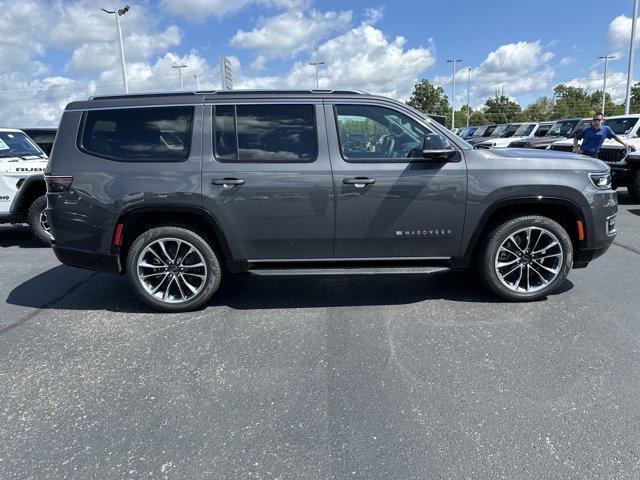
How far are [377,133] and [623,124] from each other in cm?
1026

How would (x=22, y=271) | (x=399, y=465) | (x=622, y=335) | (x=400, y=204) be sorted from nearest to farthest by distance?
(x=399, y=465) < (x=622, y=335) < (x=400, y=204) < (x=22, y=271)

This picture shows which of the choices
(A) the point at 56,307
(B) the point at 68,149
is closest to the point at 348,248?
(B) the point at 68,149

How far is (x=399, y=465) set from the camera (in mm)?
2348

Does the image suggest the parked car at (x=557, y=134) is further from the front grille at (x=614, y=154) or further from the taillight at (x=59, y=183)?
the taillight at (x=59, y=183)

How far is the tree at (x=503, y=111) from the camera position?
7012cm

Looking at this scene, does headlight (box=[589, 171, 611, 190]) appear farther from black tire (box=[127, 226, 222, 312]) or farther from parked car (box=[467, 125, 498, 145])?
parked car (box=[467, 125, 498, 145])

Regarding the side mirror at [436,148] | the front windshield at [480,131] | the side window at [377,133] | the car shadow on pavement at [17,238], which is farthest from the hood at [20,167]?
the front windshield at [480,131]

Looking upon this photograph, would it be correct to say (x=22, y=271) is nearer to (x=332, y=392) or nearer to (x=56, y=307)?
(x=56, y=307)

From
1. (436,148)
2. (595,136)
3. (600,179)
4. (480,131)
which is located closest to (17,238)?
(436,148)

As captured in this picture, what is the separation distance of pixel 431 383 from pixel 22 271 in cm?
524

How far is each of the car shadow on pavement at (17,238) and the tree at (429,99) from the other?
65614 millimetres

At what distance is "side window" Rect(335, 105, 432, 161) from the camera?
4.12 meters

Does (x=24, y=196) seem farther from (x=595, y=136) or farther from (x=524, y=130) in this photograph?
(x=524, y=130)

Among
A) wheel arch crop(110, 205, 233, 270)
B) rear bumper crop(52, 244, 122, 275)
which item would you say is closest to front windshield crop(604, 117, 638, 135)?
wheel arch crop(110, 205, 233, 270)
